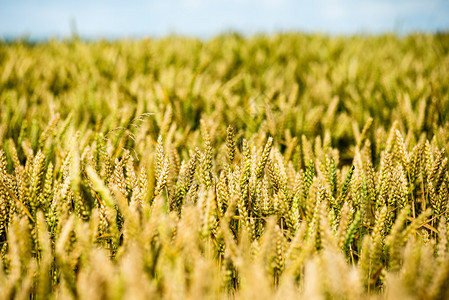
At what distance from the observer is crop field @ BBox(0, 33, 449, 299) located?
1.81ft

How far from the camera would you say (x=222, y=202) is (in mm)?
830

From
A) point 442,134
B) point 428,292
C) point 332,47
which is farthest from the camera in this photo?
point 332,47

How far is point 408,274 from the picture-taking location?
0.52m

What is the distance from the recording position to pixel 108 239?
2.60ft

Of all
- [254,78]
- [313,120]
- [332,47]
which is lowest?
[313,120]

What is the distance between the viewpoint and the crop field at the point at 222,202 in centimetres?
55

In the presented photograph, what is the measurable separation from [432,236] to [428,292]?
47cm

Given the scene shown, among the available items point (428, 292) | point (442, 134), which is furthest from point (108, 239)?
point (442, 134)

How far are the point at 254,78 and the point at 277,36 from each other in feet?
6.23

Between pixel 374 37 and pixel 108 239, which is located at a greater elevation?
pixel 374 37

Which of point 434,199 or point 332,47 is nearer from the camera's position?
point 434,199

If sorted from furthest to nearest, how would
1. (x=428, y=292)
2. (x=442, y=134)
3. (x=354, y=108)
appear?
(x=354, y=108), (x=442, y=134), (x=428, y=292)

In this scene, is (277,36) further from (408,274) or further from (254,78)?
(408,274)

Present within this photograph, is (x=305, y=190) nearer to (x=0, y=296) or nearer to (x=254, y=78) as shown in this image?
(x=0, y=296)
